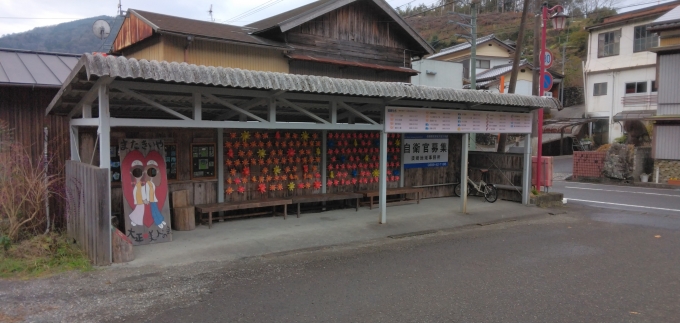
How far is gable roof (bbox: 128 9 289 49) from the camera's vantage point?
39.5ft

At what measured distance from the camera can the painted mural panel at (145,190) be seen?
7691mm

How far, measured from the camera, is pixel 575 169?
70.6 feet

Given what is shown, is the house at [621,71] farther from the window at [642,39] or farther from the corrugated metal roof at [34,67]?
the corrugated metal roof at [34,67]

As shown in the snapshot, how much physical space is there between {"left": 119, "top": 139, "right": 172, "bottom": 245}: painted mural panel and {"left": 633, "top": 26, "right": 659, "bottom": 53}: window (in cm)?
3075

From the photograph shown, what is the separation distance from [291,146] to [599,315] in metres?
7.24

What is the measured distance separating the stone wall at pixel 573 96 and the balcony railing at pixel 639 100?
32.9 ft

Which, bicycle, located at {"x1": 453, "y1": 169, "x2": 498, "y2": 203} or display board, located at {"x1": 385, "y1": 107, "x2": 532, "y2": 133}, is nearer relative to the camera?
display board, located at {"x1": 385, "y1": 107, "x2": 532, "y2": 133}

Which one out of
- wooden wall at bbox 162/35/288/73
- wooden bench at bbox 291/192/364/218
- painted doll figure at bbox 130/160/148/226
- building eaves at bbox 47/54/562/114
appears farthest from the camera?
wooden wall at bbox 162/35/288/73

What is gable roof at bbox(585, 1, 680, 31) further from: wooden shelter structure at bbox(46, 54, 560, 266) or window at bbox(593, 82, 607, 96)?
wooden shelter structure at bbox(46, 54, 560, 266)

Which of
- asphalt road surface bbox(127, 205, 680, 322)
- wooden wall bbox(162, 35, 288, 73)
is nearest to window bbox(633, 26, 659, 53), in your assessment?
asphalt road surface bbox(127, 205, 680, 322)

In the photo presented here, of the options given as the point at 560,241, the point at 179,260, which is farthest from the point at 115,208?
the point at 560,241

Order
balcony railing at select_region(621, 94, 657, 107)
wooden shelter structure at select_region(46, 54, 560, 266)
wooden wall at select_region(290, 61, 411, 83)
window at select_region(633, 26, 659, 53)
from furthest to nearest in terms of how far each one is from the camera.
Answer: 1. balcony railing at select_region(621, 94, 657, 107)
2. window at select_region(633, 26, 659, 53)
3. wooden wall at select_region(290, 61, 411, 83)
4. wooden shelter structure at select_region(46, 54, 560, 266)

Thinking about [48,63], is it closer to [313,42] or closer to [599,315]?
[313,42]

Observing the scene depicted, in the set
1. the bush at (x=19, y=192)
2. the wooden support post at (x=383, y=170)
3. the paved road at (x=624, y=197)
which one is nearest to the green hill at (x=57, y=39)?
the bush at (x=19, y=192)
